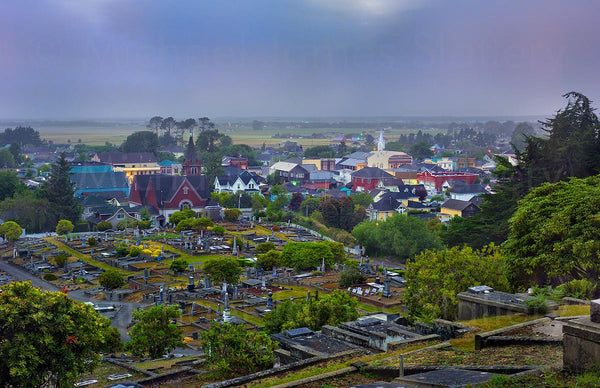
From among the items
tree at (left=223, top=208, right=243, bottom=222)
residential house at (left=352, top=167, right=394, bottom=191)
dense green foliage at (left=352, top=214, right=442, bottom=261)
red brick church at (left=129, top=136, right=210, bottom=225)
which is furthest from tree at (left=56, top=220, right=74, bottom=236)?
residential house at (left=352, top=167, right=394, bottom=191)

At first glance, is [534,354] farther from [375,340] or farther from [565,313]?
[375,340]

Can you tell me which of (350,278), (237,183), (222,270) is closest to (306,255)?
(350,278)

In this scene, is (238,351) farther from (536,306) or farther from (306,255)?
(306,255)

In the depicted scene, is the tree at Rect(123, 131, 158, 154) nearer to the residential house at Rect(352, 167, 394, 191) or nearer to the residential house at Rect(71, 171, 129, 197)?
the residential house at Rect(71, 171, 129, 197)

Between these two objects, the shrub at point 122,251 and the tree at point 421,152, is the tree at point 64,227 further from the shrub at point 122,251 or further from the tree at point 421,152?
the tree at point 421,152

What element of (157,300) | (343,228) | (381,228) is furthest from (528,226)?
(343,228)

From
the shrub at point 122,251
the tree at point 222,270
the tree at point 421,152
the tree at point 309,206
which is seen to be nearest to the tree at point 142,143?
the tree at point 421,152
